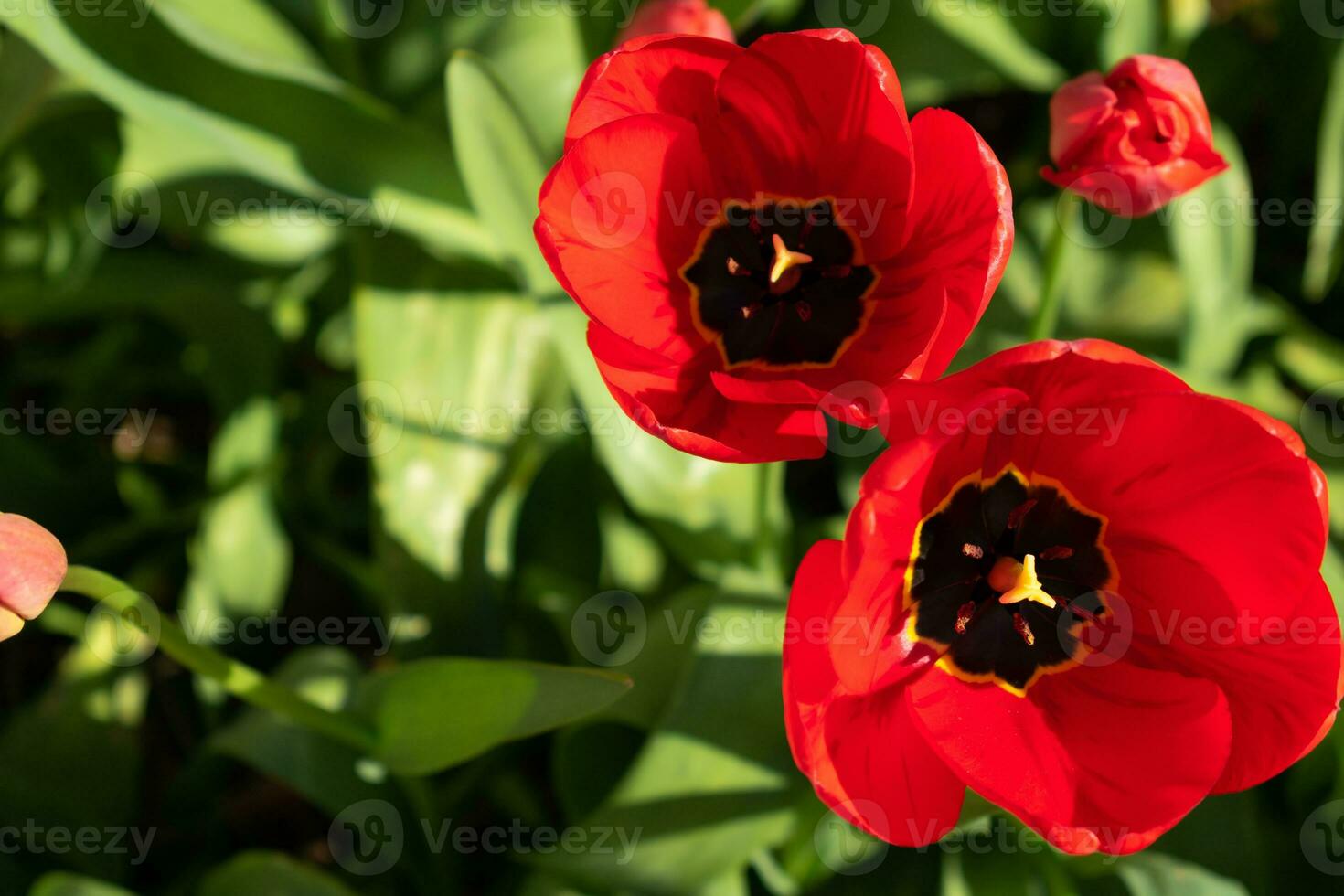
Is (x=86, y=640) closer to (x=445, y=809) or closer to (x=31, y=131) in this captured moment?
(x=445, y=809)

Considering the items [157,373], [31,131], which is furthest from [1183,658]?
[31,131]
